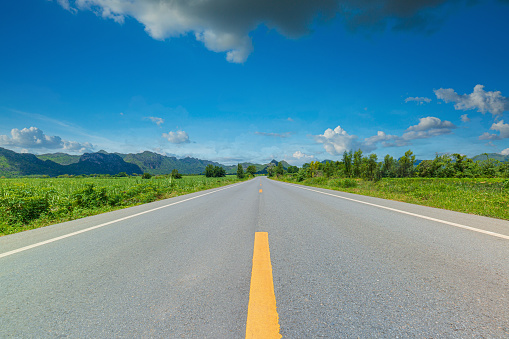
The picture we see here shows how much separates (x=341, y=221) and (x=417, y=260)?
208cm

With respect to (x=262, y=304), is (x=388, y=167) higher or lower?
higher

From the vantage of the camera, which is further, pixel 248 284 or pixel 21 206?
pixel 21 206

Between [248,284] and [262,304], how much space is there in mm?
340

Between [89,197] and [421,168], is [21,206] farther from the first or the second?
[421,168]

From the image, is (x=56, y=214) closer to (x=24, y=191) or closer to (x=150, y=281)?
(x=24, y=191)

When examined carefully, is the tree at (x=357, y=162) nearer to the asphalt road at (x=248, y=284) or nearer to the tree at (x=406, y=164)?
the tree at (x=406, y=164)

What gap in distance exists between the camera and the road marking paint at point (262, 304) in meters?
1.27

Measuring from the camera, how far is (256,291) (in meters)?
1.73

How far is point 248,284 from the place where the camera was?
1864 millimetres

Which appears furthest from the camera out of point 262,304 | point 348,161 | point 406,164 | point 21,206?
point 406,164

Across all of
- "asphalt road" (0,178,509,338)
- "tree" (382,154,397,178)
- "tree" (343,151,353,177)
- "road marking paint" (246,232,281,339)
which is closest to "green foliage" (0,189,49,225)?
"asphalt road" (0,178,509,338)

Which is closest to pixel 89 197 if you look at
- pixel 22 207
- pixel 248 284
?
pixel 22 207

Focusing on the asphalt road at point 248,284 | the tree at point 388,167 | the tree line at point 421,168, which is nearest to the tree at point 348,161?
the tree line at point 421,168

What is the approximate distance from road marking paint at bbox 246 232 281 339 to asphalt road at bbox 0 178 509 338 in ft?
0.16
